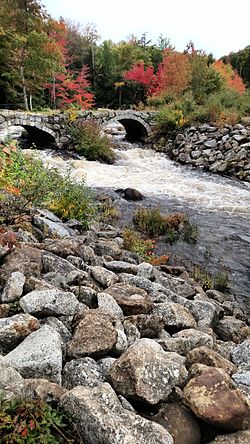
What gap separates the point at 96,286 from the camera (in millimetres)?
3709

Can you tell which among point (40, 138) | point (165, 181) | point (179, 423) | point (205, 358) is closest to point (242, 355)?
point (205, 358)

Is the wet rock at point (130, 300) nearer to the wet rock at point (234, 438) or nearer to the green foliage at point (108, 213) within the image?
the wet rock at point (234, 438)

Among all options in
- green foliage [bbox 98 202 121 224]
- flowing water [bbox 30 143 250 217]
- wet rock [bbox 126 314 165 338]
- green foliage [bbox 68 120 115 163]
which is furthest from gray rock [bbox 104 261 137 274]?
green foliage [bbox 68 120 115 163]

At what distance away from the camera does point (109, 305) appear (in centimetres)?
311

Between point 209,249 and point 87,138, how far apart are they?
10.5 meters

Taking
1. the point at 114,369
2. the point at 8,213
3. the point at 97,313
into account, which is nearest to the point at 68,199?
the point at 8,213

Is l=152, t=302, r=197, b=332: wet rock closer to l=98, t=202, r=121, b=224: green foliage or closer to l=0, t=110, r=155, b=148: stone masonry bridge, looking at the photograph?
l=98, t=202, r=121, b=224: green foliage

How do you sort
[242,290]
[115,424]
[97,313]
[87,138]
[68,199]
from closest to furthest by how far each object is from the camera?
[115,424], [97,313], [242,290], [68,199], [87,138]

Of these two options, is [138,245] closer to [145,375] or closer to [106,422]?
[145,375]

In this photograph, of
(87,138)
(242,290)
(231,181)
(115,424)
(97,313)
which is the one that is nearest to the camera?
(115,424)

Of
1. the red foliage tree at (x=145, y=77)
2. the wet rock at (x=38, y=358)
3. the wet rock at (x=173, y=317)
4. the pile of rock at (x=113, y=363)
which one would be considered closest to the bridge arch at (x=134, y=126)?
the red foliage tree at (x=145, y=77)

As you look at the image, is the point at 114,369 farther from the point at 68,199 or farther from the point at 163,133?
the point at 163,133

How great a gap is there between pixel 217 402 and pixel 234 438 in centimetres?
19

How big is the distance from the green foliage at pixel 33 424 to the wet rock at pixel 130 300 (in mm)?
1468
